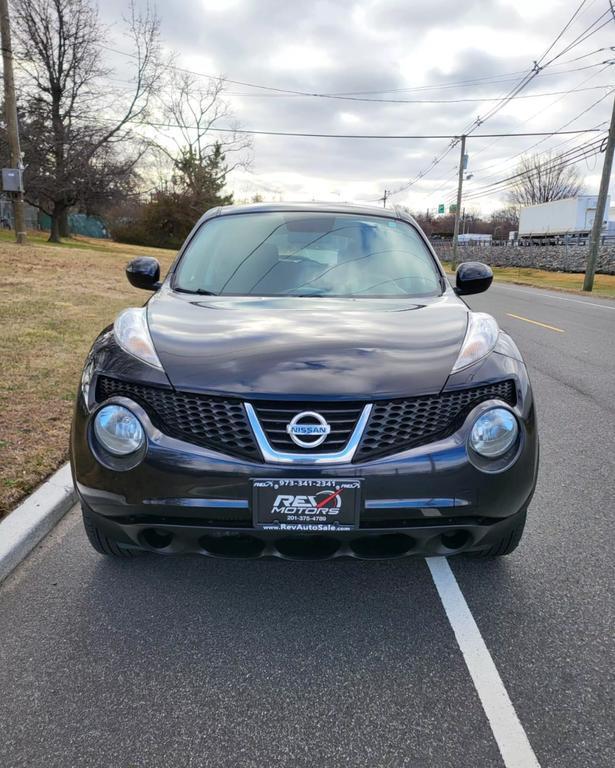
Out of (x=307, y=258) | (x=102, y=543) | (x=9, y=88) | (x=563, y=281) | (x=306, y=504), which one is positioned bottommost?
(x=563, y=281)

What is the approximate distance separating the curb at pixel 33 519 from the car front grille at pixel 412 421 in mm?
1790

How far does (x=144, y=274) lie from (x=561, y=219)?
175ft

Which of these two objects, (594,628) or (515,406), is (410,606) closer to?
(594,628)

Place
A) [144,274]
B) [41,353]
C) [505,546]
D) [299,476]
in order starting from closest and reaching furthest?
[299,476], [505,546], [144,274], [41,353]

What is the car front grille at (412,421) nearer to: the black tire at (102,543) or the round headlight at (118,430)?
the round headlight at (118,430)

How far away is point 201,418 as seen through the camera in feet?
7.15

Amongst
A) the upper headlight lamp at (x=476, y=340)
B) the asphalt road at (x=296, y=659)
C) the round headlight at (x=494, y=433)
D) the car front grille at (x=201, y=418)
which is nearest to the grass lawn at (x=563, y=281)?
the upper headlight lamp at (x=476, y=340)

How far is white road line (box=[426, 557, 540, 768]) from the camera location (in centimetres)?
180

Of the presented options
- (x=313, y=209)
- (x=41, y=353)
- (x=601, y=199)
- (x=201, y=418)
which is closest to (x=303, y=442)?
(x=201, y=418)

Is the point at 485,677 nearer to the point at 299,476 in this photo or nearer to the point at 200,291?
the point at 299,476

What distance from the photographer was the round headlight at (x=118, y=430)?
2.17 meters

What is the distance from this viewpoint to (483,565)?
9.39 ft

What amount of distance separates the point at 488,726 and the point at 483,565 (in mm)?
1029

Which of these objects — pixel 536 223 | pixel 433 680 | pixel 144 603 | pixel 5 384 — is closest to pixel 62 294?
pixel 5 384
